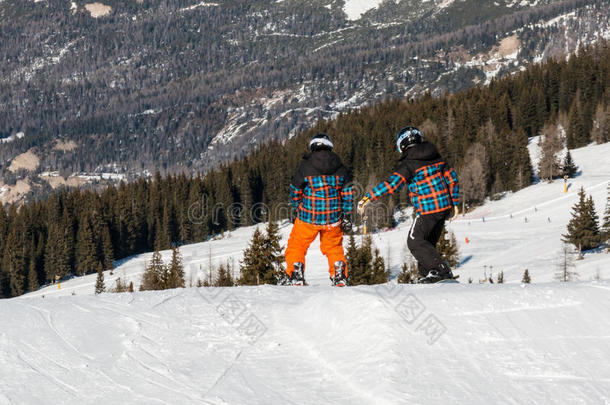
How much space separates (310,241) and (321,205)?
0.60 meters

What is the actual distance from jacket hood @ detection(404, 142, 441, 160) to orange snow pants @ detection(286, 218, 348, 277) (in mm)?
1585

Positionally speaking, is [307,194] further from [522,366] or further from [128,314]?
[522,366]

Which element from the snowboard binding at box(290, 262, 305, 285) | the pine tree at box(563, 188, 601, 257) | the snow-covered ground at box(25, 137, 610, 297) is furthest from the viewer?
the pine tree at box(563, 188, 601, 257)

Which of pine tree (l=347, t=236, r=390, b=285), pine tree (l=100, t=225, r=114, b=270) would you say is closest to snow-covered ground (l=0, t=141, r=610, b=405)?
pine tree (l=347, t=236, r=390, b=285)

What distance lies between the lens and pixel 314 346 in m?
5.00

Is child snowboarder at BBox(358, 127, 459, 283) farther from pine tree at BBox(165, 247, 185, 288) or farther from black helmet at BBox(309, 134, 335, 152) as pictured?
pine tree at BBox(165, 247, 185, 288)

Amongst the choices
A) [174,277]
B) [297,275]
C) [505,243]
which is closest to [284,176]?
[505,243]

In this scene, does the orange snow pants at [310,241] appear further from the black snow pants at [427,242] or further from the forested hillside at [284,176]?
the forested hillside at [284,176]

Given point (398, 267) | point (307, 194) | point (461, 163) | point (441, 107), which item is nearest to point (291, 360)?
point (307, 194)

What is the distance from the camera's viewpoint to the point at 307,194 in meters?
8.69

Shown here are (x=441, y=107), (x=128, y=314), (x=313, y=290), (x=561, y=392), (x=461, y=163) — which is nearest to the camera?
(x=561, y=392)

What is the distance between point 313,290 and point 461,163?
305ft

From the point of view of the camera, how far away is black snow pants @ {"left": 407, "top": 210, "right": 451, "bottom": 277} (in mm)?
7883

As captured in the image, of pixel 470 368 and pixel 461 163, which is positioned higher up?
pixel 461 163
